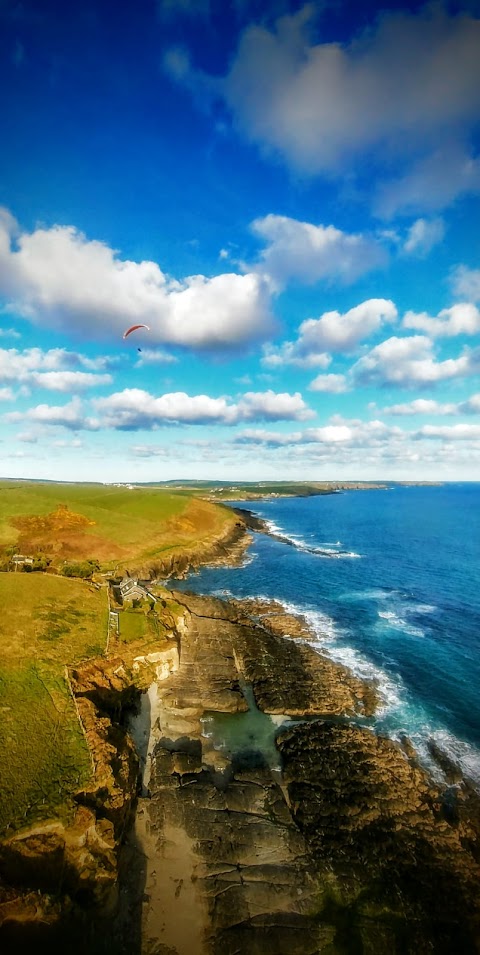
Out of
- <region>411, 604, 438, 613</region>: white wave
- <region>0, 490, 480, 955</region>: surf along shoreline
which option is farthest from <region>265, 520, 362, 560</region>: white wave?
<region>0, 490, 480, 955</region>: surf along shoreline

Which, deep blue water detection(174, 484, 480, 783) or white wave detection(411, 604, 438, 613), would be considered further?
white wave detection(411, 604, 438, 613)

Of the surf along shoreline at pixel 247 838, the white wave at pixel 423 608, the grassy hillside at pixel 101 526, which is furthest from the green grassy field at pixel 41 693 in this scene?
the white wave at pixel 423 608

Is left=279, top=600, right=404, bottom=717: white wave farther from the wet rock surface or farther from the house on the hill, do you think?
the house on the hill

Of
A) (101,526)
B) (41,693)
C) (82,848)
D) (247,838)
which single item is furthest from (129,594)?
(101,526)

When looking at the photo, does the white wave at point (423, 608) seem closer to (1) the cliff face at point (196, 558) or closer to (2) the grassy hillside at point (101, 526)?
(1) the cliff face at point (196, 558)

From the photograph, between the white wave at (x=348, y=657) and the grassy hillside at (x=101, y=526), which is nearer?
the white wave at (x=348, y=657)

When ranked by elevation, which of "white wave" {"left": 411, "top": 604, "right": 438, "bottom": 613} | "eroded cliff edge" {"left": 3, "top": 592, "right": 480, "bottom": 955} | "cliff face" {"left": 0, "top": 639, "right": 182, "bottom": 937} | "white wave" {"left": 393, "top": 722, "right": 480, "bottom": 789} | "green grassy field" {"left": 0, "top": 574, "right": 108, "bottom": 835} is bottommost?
"white wave" {"left": 393, "top": 722, "right": 480, "bottom": 789}
